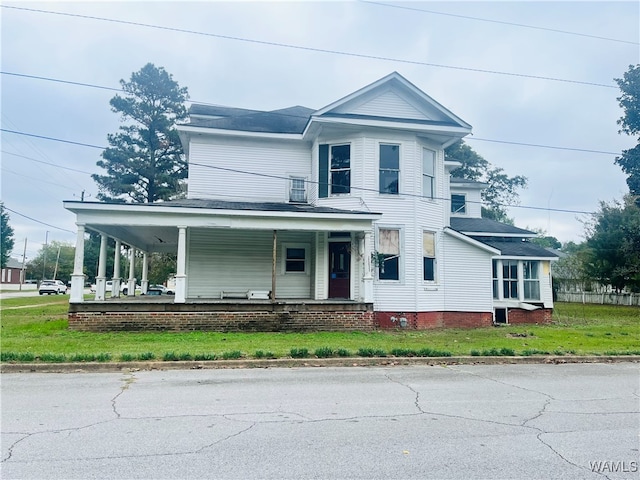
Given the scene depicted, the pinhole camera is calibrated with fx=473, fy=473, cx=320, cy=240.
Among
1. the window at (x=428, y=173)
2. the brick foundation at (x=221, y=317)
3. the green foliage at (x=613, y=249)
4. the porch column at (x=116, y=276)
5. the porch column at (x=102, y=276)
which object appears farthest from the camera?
the green foliage at (x=613, y=249)

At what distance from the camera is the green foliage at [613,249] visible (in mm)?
34469

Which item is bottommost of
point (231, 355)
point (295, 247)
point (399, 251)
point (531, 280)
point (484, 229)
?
point (231, 355)

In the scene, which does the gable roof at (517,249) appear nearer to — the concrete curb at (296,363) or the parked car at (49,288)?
the concrete curb at (296,363)

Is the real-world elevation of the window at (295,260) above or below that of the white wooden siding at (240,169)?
below

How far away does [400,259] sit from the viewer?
54.4 feet

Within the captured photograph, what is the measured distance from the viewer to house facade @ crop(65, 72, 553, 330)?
48.7ft

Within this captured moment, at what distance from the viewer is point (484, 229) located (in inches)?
889

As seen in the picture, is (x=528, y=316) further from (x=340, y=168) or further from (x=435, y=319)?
(x=340, y=168)

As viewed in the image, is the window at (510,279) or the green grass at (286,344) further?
the window at (510,279)

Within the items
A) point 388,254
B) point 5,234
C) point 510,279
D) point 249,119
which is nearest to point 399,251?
point 388,254

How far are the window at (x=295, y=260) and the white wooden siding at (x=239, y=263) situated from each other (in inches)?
7.7

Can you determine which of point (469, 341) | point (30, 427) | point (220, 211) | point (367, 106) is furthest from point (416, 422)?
point (367, 106)

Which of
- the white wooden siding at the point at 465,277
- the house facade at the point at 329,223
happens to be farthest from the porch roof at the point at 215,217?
the white wooden siding at the point at 465,277

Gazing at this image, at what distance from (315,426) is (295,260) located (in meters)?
12.9
